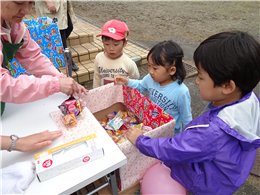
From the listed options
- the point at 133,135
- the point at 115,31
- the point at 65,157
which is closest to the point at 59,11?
the point at 115,31

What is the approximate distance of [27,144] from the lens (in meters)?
0.93

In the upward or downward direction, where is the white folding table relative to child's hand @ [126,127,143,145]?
upward

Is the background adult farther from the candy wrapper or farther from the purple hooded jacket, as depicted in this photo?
the purple hooded jacket

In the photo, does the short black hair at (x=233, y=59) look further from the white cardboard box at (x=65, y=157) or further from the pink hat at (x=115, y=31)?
the pink hat at (x=115, y=31)

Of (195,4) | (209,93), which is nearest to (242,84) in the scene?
(209,93)

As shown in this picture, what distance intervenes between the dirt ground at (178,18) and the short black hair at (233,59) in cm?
203

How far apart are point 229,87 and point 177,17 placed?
17.8 ft

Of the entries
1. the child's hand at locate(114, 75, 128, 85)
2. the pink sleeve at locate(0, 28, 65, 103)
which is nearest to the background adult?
the child's hand at locate(114, 75, 128, 85)

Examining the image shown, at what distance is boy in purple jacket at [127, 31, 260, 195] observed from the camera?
0.92 m

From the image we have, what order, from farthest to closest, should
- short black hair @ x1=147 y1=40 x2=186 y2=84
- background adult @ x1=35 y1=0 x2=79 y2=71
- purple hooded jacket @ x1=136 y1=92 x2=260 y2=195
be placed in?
background adult @ x1=35 y1=0 x2=79 y2=71 < short black hair @ x1=147 y1=40 x2=186 y2=84 < purple hooded jacket @ x1=136 y1=92 x2=260 y2=195

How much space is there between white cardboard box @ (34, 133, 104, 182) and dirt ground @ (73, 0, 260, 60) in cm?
350

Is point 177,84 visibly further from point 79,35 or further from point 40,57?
point 79,35

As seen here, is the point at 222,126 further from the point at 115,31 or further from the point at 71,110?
the point at 115,31

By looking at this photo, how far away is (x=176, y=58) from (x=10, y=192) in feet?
4.20
